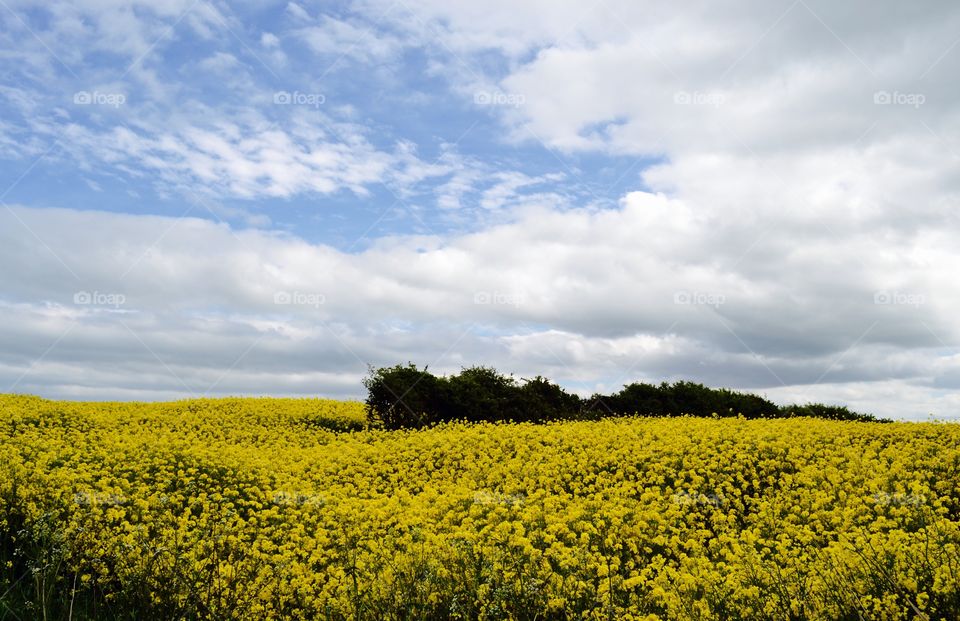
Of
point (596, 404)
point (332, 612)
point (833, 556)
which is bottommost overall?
point (332, 612)

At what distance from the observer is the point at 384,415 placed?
26.5 m

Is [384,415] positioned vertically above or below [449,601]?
above

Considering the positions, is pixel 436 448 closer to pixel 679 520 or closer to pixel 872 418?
pixel 679 520

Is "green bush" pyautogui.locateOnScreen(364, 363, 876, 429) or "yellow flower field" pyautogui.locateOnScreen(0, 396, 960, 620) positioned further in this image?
"green bush" pyautogui.locateOnScreen(364, 363, 876, 429)

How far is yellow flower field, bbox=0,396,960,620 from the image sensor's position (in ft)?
24.2

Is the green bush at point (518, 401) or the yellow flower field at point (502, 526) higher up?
the green bush at point (518, 401)

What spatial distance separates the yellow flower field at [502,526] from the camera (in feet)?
24.2

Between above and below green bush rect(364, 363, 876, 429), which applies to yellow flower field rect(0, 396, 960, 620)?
below

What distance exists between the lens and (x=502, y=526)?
9203 mm

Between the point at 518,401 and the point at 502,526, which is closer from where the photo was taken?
the point at 502,526

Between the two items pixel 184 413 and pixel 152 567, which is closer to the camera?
pixel 152 567

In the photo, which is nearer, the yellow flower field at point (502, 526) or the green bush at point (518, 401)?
the yellow flower field at point (502, 526)

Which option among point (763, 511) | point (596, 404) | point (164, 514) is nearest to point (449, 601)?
point (164, 514)

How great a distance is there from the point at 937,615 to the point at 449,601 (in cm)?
482
